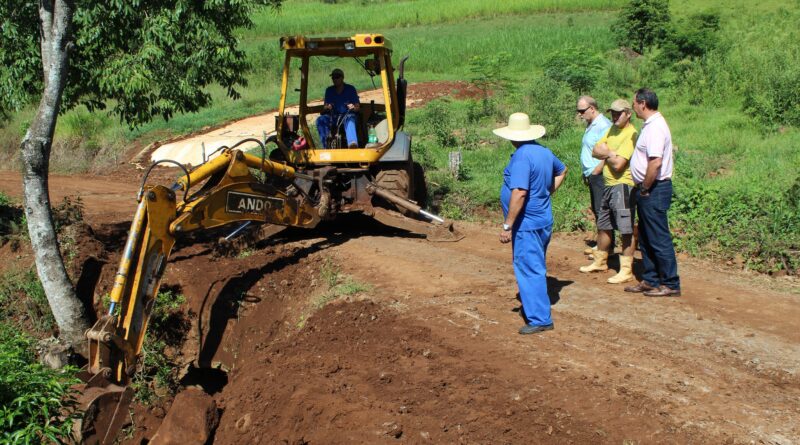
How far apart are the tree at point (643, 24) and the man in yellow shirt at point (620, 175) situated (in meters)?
19.8

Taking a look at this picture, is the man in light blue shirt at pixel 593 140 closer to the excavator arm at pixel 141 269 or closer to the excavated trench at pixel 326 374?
the excavated trench at pixel 326 374

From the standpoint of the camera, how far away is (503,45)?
101 feet

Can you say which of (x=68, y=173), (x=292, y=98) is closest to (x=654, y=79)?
(x=292, y=98)

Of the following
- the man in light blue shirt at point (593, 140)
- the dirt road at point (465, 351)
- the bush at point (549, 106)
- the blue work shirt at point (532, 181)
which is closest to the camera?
the dirt road at point (465, 351)

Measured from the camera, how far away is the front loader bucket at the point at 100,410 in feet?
16.2

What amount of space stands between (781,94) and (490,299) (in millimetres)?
10638

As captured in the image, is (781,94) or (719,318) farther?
(781,94)

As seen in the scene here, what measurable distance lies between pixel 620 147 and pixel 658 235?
38.3 inches

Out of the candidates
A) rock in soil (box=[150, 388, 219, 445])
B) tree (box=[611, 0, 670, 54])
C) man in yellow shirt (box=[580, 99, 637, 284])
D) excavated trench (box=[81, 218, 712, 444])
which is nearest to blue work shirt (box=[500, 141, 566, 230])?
excavated trench (box=[81, 218, 712, 444])

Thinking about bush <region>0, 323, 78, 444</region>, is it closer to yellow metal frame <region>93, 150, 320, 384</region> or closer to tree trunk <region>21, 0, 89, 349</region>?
yellow metal frame <region>93, 150, 320, 384</region>

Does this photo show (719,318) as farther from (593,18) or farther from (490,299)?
(593,18)

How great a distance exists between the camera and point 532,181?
6070mm

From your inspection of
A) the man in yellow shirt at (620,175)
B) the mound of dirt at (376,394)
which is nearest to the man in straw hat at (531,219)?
the mound of dirt at (376,394)

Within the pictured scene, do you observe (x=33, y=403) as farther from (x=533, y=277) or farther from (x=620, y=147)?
(x=620, y=147)
